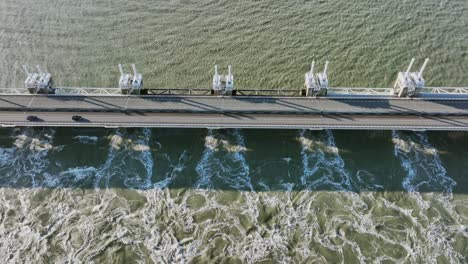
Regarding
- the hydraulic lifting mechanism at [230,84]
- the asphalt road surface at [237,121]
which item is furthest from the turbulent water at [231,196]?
the hydraulic lifting mechanism at [230,84]

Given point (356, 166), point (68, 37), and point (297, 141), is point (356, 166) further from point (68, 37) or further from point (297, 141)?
point (68, 37)

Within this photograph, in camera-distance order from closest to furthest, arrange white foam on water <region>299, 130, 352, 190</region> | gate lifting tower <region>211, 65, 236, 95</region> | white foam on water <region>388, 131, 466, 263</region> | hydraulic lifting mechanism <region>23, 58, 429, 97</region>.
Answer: white foam on water <region>388, 131, 466, 263</region> < white foam on water <region>299, 130, 352, 190</region> < hydraulic lifting mechanism <region>23, 58, 429, 97</region> < gate lifting tower <region>211, 65, 236, 95</region>

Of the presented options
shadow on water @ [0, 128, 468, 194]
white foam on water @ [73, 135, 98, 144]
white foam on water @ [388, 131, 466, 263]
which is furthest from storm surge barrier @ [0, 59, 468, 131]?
white foam on water @ [388, 131, 466, 263]

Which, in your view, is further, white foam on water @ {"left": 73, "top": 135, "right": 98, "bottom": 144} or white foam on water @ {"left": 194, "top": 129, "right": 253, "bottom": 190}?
white foam on water @ {"left": 73, "top": 135, "right": 98, "bottom": 144}

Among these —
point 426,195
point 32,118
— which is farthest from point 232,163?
point 32,118

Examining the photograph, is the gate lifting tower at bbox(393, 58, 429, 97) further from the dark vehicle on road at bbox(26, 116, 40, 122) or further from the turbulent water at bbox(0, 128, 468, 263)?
the dark vehicle on road at bbox(26, 116, 40, 122)

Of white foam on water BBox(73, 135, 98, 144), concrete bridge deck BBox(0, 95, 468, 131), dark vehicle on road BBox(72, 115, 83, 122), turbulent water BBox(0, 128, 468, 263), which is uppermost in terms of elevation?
concrete bridge deck BBox(0, 95, 468, 131)
